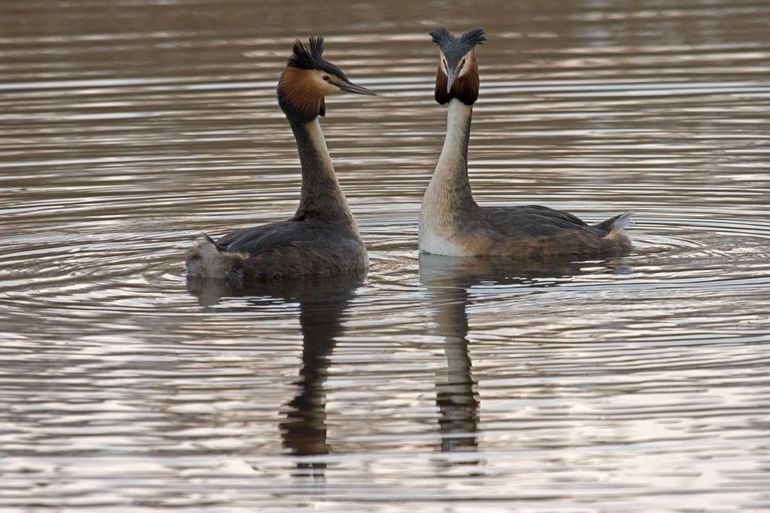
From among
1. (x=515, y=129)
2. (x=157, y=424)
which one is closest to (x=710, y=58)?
(x=515, y=129)

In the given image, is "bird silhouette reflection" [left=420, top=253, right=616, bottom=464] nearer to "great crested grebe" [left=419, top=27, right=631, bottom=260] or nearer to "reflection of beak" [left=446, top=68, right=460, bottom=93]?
"great crested grebe" [left=419, top=27, right=631, bottom=260]

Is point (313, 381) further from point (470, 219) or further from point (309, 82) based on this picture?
point (470, 219)

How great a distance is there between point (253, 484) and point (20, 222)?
7045mm

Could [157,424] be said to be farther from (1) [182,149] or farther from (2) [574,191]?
(1) [182,149]

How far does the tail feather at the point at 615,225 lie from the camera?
12.8 meters

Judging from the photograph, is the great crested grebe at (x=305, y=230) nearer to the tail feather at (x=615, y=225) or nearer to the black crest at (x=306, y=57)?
the black crest at (x=306, y=57)

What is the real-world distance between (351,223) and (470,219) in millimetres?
986

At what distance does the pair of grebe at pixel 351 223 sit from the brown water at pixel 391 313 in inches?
10.0

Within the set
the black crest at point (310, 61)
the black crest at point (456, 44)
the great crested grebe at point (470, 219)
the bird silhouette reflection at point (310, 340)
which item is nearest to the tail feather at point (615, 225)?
the great crested grebe at point (470, 219)

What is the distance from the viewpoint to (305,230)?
1194cm

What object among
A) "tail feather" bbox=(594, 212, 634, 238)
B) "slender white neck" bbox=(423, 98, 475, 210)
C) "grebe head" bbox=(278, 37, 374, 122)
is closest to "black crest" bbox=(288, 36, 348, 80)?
"grebe head" bbox=(278, 37, 374, 122)

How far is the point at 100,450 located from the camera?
8.13 metres

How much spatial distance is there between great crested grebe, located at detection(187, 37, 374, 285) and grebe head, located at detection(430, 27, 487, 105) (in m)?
0.94

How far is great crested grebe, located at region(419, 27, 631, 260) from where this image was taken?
41.4 ft
